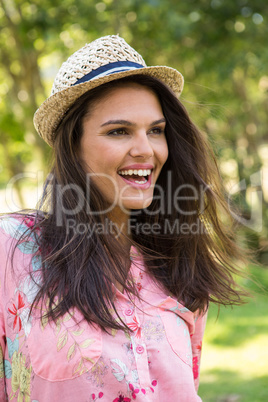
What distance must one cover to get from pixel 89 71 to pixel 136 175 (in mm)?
440

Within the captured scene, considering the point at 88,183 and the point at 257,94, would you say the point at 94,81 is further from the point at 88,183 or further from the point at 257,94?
the point at 257,94

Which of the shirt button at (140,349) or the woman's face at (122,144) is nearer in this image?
the shirt button at (140,349)

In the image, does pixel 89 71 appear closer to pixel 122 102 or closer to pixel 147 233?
pixel 122 102

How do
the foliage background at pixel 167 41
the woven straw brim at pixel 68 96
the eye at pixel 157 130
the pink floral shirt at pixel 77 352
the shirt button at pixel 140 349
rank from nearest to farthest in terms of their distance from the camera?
the pink floral shirt at pixel 77 352, the shirt button at pixel 140 349, the woven straw brim at pixel 68 96, the eye at pixel 157 130, the foliage background at pixel 167 41

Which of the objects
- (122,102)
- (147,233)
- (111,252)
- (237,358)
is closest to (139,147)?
(122,102)

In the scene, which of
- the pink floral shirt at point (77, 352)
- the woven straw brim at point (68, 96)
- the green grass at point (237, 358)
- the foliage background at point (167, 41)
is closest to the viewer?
the pink floral shirt at point (77, 352)

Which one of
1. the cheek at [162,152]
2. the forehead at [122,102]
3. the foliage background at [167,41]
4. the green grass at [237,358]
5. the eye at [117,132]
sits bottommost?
the green grass at [237,358]

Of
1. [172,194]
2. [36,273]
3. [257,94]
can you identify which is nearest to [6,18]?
[172,194]

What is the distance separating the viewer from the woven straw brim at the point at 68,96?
6.10 ft

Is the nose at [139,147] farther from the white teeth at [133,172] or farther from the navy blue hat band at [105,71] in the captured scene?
the navy blue hat band at [105,71]

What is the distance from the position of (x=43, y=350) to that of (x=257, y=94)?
454 inches

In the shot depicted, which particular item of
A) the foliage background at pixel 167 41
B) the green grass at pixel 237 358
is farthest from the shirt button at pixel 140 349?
the foliage background at pixel 167 41

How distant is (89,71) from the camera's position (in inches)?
73.9

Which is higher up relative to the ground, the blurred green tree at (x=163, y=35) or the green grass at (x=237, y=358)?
the blurred green tree at (x=163, y=35)
